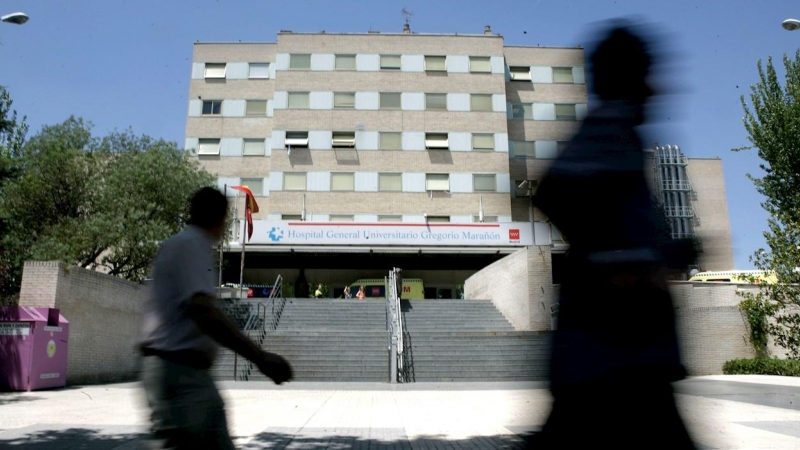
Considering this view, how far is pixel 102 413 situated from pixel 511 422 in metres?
5.98

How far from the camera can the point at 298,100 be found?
37.9 m

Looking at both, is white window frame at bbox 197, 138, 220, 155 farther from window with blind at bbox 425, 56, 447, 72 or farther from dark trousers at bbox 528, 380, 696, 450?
dark trousers at bbox 528, 380, 696, 450

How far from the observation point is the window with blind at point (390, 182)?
37375 mm

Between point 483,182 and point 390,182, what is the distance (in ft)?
19.6

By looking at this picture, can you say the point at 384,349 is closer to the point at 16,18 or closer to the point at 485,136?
the point at 16,18

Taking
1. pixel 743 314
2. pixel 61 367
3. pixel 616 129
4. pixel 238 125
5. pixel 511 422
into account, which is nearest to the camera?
pixel 616 129

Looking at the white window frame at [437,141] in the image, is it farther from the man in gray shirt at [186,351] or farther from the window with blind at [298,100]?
Answer: the man in gray shirt at [186,351]

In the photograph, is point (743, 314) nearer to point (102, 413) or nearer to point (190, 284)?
point (102, 413)

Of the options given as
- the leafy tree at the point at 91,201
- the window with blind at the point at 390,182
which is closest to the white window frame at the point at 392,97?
the window with blind at the point at 390,182

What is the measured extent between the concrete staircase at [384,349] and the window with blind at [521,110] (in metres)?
21.6

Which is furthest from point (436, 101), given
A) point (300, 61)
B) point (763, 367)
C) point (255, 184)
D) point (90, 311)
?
point (90, 311)

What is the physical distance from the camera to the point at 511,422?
7531mm

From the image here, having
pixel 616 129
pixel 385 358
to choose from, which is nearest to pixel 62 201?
pixel 385 358

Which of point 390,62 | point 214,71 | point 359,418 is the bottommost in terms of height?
point 359,418
